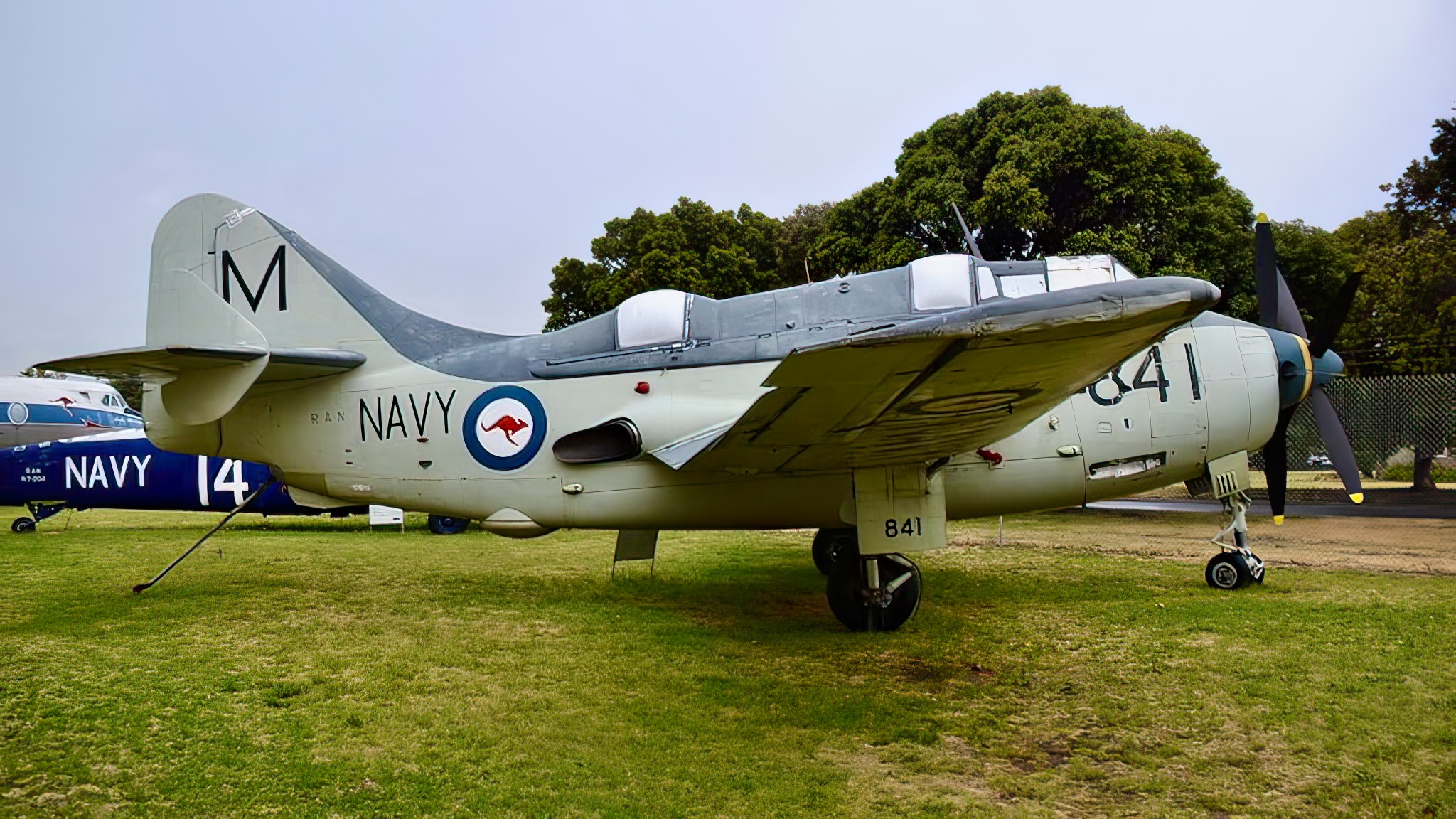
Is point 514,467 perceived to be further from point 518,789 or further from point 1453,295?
point 1453,295

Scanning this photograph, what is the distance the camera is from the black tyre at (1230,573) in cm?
714

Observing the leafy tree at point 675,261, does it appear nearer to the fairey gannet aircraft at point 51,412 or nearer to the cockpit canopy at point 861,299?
the fairey gannet aircraft at point 51,412

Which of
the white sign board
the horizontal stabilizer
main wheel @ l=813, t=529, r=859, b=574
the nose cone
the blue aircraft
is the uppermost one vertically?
the horizontal stabilizer

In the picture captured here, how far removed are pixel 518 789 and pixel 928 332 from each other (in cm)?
240

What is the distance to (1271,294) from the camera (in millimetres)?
7273

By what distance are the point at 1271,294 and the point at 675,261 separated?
14.7 meters

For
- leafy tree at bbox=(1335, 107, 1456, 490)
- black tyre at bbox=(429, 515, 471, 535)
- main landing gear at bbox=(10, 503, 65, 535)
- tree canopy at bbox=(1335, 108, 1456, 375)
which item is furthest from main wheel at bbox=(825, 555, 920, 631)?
tree canopy at bbox=(1335, 108, 1456, 375)

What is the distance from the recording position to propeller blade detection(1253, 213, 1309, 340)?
727 cm

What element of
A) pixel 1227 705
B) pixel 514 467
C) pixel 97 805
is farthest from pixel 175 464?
pixel 1227 705

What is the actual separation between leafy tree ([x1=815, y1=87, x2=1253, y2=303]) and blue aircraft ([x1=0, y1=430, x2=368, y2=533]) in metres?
11.9

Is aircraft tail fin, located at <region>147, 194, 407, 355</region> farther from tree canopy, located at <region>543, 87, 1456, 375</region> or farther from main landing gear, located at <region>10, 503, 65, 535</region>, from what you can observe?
tree canopy, located at <region>543, 87, 1456, 375</region>

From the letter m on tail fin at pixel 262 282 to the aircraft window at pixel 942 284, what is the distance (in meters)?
5.26

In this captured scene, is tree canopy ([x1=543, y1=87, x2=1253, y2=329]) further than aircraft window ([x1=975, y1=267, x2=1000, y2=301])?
Yes

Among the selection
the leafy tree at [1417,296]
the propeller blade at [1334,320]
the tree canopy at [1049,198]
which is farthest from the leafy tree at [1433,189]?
the propeller blade at [1334,320]
